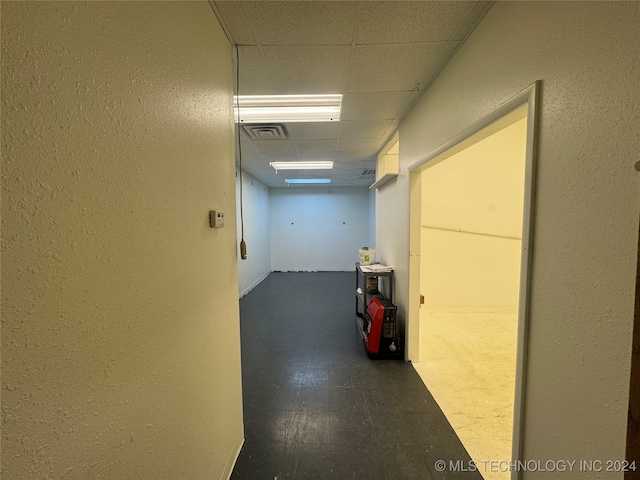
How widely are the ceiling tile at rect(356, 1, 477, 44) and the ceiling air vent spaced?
4.19ft

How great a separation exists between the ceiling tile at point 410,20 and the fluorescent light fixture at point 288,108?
667 mm

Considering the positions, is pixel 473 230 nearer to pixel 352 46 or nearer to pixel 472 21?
pixel 472 21

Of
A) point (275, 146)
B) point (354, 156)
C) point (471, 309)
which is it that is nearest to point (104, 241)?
point (275, 146)

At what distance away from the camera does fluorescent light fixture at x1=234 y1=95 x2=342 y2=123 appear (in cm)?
195

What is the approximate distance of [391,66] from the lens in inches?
60.6

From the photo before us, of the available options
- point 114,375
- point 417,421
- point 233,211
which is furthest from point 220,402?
point 417,421

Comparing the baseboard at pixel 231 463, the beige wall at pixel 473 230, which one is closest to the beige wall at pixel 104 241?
the baseboard at pixel 231 463

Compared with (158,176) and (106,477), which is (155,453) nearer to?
(106,477)

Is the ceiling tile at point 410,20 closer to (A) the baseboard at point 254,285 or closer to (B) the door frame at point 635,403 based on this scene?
(B) the door frame at point 635,403

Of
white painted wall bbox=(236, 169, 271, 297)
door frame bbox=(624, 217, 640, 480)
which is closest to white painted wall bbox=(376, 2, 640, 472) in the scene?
door frame bbox=(624, 217, 640, 480)

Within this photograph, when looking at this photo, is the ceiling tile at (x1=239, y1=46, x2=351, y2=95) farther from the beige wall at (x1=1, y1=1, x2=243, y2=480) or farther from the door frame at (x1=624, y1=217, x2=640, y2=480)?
the door frame at (x1=624, y1=217, x2=640, y2=480)

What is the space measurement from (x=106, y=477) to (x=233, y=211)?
1115 millimetres

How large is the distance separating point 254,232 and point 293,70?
3.79 metres

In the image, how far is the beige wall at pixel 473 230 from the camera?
3377 millimetres
